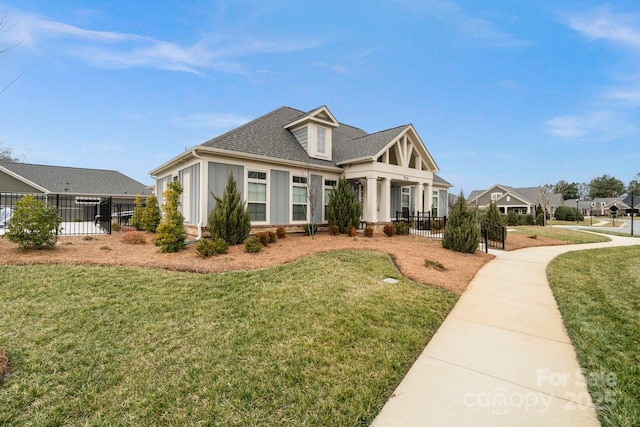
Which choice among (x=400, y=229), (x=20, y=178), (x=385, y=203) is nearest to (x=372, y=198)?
(x=385, y=203)

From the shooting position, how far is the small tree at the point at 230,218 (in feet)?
31.0

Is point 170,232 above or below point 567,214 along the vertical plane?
below

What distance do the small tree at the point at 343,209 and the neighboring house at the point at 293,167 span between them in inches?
34.9

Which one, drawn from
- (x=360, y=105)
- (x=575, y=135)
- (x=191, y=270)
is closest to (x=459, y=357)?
(x=191, y=270)

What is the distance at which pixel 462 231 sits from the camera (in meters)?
9.69

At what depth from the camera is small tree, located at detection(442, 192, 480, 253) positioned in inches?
376

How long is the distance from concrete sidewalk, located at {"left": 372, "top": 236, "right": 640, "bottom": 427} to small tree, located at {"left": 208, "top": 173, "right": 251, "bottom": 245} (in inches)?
292

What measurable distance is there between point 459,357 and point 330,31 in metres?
15.7

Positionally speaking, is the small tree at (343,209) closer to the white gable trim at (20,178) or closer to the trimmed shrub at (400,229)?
the trimmed shrub at (400,229)

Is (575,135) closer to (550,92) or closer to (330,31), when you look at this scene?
(550,92)

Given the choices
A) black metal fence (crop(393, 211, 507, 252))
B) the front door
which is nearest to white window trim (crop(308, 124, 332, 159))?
black metal fence (crop(393, 211, 507, 252))

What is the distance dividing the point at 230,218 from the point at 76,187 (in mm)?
25331

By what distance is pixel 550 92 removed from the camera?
64.2ft

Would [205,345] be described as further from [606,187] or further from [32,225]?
[606,187]
